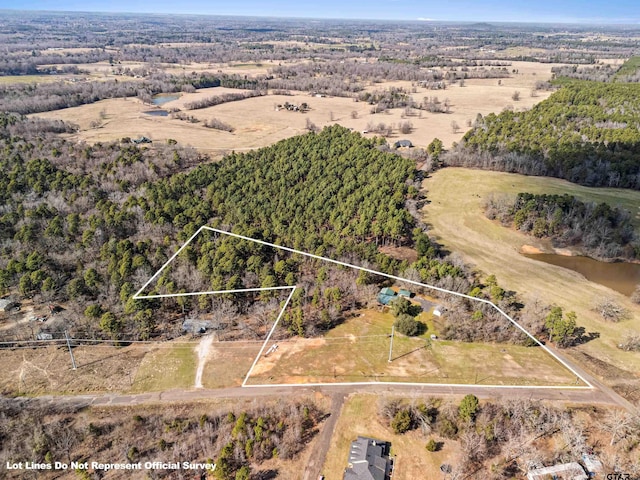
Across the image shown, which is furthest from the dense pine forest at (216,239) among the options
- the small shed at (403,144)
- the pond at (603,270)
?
the small shed at (403,144)

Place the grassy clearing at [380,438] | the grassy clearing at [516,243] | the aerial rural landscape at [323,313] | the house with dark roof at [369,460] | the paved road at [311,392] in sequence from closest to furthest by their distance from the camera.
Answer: the house with dark roof at [369,460] < the grassy clearing at [380,438] < the aerial rural landscape at [323,313] < the paved road at [311,392] < the grassy clearing at [516,243]

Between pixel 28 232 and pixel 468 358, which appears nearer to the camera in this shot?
pixel 468 358

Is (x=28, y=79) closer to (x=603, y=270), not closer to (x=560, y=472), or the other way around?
(x=603, y=270)

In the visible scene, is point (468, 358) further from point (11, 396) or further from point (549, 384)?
point (11, 396)

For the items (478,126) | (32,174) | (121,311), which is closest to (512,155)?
(478,126)

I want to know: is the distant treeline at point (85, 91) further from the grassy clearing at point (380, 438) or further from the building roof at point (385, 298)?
the grassy clearing at point (380, 438)

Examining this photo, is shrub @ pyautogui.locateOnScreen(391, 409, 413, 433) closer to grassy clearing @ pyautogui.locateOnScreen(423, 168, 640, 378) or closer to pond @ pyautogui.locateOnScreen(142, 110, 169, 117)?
grassy clearing @ pyautogui.locateOnScreen(423, 168, 640, 378)
